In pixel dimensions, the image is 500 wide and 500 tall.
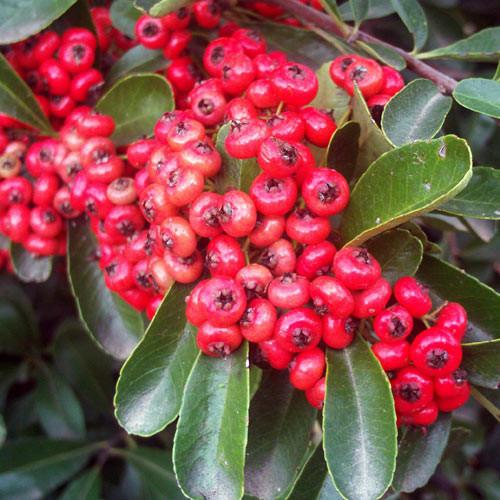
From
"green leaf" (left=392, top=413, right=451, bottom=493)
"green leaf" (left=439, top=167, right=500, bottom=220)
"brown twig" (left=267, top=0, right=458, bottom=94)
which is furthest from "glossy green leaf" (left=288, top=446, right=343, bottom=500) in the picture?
"brown twig" (left=267, top=0, right=458, bottom=94)

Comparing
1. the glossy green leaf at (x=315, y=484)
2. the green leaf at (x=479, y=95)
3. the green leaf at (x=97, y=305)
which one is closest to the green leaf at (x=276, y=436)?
the glossy green leaf at (x=315, y=484)

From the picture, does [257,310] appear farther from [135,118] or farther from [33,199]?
[33,199]

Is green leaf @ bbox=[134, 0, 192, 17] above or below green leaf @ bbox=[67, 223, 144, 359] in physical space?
above

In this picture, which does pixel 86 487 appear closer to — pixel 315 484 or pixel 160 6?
pixel 315 484

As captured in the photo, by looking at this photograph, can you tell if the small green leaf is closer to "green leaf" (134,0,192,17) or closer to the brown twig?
"green leaf" (134,0,192,17)

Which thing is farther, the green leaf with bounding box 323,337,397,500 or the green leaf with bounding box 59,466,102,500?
the green leaf with bounding box 59,466,102,500

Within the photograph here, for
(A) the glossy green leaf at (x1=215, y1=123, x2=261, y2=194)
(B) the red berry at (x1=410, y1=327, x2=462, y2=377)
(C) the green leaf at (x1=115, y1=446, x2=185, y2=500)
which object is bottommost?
(C) the green leaf at (x1=115, y1=446, x2=185, y2=500)

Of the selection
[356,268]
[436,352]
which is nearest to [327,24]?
[356,268]
